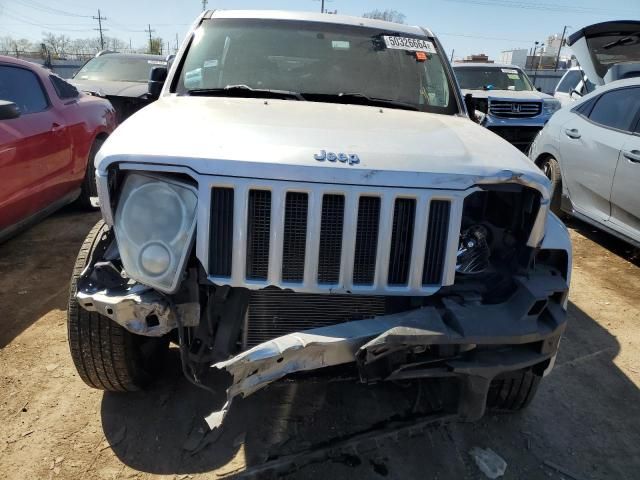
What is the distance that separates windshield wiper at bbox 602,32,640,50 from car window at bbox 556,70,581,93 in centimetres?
676

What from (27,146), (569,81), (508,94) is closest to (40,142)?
(27,146)

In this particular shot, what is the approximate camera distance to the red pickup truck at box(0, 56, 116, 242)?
4.08 meters

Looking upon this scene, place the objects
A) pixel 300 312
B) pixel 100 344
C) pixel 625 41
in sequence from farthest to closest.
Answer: pixel 625 41 < pixel 100 344 < pixel 300 312

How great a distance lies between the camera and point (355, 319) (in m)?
2.36

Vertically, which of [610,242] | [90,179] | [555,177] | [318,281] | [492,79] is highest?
[492,79]

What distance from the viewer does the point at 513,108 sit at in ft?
31.2

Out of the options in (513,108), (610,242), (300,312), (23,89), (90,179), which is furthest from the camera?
(513,108)

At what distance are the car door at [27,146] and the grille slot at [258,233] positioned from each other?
9.33ft

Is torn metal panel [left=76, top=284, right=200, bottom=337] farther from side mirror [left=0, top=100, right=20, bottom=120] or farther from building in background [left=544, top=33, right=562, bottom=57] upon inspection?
building in background [left=544, top=33, right=562, bottom=57]

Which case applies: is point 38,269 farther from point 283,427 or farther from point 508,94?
point 508,94

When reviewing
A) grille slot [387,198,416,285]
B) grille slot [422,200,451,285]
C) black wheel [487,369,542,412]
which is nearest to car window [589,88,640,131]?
black wheel [487,369,542,412]

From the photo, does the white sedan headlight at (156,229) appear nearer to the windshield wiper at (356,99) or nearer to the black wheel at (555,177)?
the windshield wiper at (356,99)

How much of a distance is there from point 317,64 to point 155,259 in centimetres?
199

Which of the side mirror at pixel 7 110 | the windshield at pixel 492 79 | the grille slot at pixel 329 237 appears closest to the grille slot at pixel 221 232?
the grille slot at pixel 329 237
